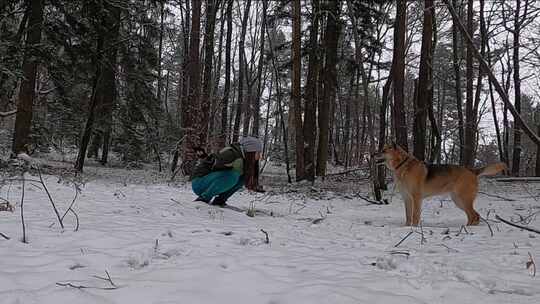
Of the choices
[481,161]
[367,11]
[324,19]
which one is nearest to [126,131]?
[324,19]

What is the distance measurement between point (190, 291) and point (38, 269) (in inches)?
44.0

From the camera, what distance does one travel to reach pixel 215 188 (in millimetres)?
7039

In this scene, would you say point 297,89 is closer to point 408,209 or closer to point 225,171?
point 225,171

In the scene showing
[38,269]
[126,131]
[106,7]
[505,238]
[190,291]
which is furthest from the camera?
[126,131]

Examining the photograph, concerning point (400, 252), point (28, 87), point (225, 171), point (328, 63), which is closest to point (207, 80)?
point (328, 63)

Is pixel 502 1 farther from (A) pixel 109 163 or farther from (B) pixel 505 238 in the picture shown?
(A) pixel 109 163

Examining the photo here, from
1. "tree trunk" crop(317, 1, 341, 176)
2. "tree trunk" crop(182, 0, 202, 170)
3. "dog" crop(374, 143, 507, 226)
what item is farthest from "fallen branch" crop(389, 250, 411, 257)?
"tree trunk" crop(317, 1, 341, 176)

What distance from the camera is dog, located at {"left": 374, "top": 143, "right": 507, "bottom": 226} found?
625 centimetres

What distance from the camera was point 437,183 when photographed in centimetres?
643

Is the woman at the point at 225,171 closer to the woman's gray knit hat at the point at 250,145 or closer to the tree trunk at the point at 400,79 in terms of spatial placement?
the woman's gray knit hat at the point at 250,145

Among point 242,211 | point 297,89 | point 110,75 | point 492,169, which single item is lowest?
point 242,211

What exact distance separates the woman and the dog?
2.63 meters

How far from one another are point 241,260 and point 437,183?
4.32 metres

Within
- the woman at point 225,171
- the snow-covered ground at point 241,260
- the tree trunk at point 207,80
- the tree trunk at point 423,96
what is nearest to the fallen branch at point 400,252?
the snow-covered ground at point 241,260
